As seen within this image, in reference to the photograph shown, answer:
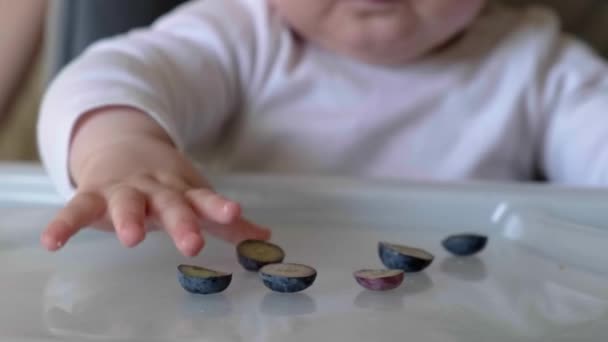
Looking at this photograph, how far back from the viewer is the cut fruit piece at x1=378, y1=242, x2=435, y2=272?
1.54 ft

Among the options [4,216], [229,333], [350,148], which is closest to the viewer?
[229,333]

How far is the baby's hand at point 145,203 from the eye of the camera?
17.8 inches

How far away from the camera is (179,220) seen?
A: 0.46m

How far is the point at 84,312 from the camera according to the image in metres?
0.41

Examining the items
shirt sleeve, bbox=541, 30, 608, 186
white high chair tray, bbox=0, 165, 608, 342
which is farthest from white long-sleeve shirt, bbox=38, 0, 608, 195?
white high chair tray, bbox=0, 165, 608, 342

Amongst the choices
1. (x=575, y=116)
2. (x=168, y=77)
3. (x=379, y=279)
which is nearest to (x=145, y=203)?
(x=379, y=279)

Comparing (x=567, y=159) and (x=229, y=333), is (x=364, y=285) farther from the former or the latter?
(x=567, y=159)

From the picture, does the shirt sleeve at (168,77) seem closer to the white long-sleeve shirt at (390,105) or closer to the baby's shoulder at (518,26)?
the white long-sleeve shirt at (390,105)

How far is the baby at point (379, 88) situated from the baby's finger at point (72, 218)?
0.24 metres

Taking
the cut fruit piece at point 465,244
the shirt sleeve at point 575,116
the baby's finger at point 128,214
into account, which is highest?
the shirt sleeve at point 575,116

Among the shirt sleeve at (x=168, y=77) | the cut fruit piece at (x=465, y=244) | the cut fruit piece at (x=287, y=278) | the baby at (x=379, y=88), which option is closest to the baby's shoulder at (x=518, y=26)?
the baby at (x=379, y=88)

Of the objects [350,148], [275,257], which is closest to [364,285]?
[275,257]

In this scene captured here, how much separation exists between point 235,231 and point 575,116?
44 centimetres

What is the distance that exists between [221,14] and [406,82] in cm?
18
